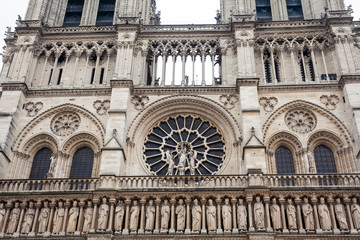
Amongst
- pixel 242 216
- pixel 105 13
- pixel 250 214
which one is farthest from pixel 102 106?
pixel 250 214

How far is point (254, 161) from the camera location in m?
18.8

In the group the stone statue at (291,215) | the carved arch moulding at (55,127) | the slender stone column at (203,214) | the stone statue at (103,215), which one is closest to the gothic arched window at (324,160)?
the stone statue at (291,215)

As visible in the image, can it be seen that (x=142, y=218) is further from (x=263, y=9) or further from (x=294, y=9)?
(x=294, y=9)

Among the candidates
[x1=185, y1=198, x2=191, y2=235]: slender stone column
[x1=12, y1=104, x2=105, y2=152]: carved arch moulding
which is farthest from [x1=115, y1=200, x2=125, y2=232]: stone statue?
[x1=12, y1=104, x2=105, y2=152]: carved arch moulding

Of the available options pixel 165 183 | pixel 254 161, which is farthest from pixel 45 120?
pixel 254 161

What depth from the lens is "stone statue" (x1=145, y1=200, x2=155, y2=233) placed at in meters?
17.3

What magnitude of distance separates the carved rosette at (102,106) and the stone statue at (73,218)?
5467 mm

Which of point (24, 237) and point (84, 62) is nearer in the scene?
point (24, 237)

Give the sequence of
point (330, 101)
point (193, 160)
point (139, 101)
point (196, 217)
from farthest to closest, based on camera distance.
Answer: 1. point (139, 101)
2. point (330, 101)
3. point (193, 160)
4. point (196, 217)

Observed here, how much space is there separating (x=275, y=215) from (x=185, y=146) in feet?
19.7

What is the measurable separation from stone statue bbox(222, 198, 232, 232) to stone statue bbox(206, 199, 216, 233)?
410 mm

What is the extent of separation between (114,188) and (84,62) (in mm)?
8893

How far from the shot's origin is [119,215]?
17.6m

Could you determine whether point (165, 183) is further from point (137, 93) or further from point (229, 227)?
point (137, 93)
